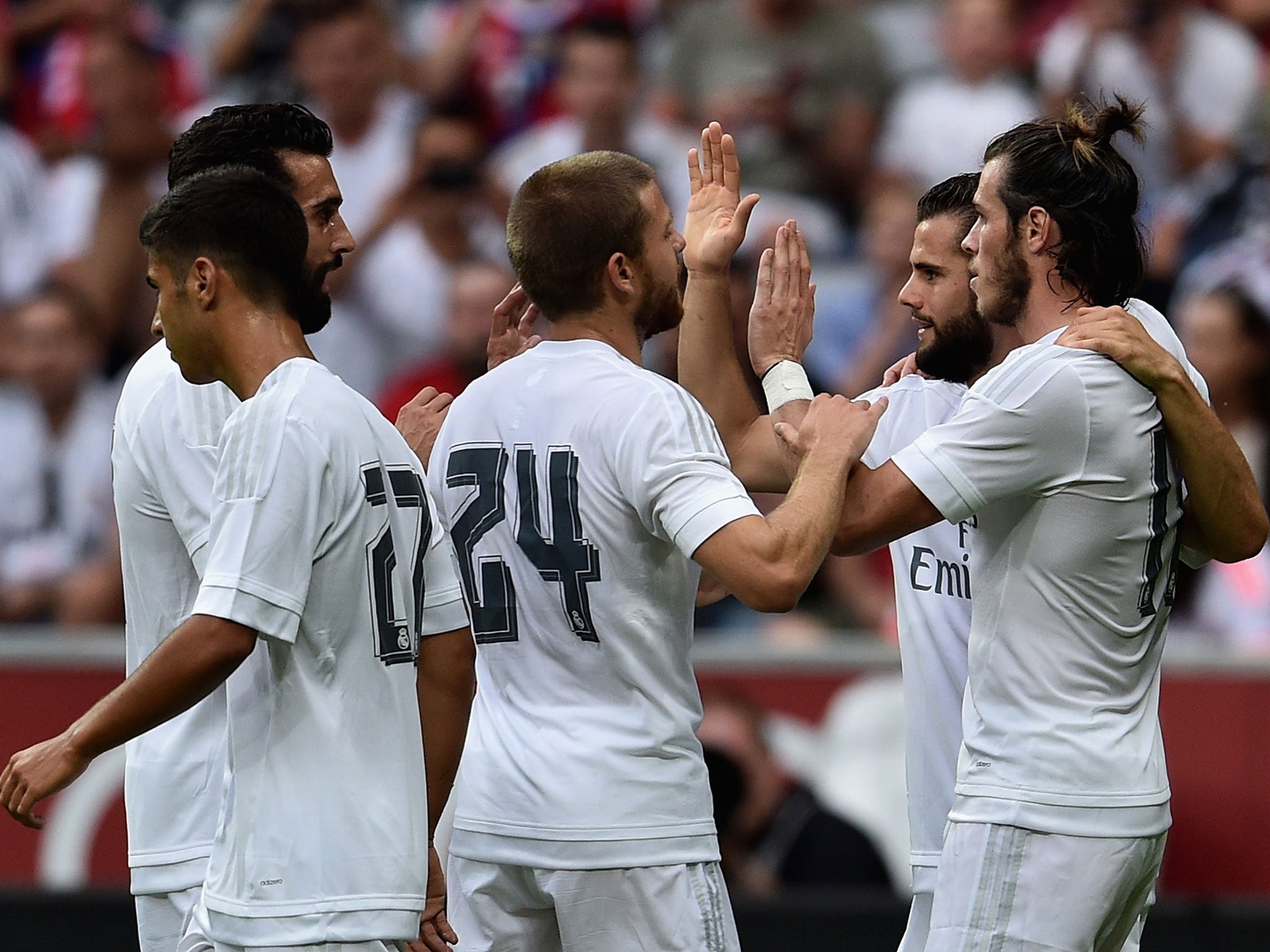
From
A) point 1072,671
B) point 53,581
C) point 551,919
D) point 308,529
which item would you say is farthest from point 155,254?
point 53,581

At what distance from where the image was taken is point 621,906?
3318mm

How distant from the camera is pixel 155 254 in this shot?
3.07 meters

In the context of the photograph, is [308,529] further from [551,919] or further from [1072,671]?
[1072,671]

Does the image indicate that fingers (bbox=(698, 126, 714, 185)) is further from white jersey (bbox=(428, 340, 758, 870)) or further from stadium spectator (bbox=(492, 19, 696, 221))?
stadium spectator (bbox=(492, 19, 696, 221))

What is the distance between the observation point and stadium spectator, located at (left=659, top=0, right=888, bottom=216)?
29.3 feet

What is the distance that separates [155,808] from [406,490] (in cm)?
89

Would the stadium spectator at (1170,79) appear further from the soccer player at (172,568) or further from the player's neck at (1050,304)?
the soccer player at (172,568)

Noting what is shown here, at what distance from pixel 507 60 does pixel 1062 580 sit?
22.8 ft

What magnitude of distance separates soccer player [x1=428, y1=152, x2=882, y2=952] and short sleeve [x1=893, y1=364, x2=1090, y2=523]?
0.18 meters

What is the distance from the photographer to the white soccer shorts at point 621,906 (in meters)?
3.31

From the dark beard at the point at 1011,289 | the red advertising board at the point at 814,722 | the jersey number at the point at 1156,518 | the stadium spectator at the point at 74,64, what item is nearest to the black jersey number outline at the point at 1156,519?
the jersey number at the point at 1156,518

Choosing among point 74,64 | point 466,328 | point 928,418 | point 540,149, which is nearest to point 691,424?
point 928,418

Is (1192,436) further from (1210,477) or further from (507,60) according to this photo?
(507,60)

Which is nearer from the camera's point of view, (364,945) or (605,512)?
(364,945)
